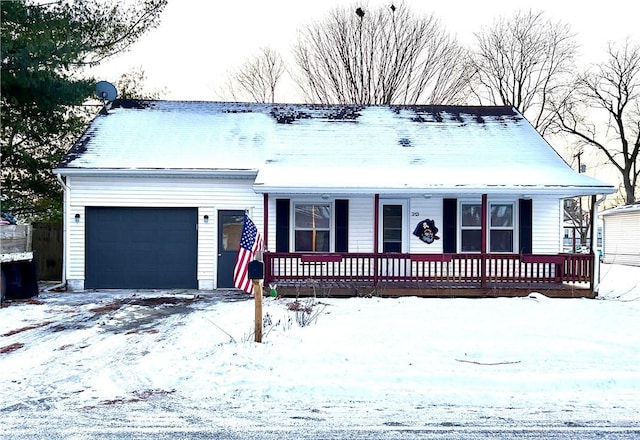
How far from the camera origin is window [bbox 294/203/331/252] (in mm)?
12406

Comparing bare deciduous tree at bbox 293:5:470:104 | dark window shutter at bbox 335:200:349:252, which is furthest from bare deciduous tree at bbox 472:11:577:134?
dark window shutter at bbox 335:200:349:252

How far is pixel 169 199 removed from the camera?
12.2m

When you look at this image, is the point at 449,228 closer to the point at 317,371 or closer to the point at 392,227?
the point at 392,227

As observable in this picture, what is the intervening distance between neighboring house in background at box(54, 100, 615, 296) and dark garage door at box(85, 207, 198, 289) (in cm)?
2

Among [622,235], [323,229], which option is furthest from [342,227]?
[622,235]

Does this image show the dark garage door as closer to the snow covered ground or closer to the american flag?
the snow covered ground

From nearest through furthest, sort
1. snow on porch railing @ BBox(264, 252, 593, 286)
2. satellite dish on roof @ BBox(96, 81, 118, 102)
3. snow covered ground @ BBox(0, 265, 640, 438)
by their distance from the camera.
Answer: snow covered ground @ BBox(0, 265, 640, 438) → snow on porch railing @ BBox(264, 252, 593, 286) → satellite dish on roof @ BBox(96, 81, 118, 102)

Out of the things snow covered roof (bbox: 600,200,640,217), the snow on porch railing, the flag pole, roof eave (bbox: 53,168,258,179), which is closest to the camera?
the flag pole

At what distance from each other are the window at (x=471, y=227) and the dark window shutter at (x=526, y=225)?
98 cm

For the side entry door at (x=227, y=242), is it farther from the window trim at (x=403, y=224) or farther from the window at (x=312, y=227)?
the window trim at (x=403, y=224)

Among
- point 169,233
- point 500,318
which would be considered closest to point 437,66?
point 169,233

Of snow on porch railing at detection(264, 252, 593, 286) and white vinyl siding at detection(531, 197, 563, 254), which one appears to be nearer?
snow on porch railing at detection(264, 252, 593, 286)

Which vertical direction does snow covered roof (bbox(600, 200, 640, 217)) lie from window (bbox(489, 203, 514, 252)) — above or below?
above

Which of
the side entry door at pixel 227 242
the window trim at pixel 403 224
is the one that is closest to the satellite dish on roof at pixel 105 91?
the side entry door at pixel 227 242
